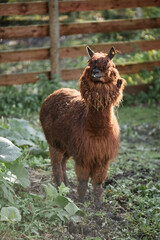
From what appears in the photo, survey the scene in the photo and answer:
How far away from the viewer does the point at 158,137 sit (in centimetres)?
666

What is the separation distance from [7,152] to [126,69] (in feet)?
18.1

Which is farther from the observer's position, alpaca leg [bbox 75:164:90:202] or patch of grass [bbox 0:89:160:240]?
alpaca leg [bbox 75:164:90:202]

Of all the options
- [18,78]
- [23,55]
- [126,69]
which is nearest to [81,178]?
[18,78]

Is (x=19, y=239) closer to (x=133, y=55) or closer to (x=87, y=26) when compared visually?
(x=87, y=26)

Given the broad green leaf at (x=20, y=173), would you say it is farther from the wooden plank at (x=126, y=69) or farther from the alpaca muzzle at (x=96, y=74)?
the wooden plank at (x=126, y=69)

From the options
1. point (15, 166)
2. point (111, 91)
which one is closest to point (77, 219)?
point (15, 166)

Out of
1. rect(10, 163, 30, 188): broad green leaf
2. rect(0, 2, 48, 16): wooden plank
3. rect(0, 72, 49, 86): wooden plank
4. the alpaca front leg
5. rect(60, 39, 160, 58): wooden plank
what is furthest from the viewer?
rect(60, 39, 160, 58): wooden plank

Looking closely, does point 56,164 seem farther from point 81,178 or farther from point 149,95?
point 149,95

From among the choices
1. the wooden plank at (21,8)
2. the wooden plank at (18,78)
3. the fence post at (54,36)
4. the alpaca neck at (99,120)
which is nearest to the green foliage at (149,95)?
the fence post at (54,36)

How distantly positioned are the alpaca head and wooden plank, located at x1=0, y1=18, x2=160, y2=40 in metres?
4.46

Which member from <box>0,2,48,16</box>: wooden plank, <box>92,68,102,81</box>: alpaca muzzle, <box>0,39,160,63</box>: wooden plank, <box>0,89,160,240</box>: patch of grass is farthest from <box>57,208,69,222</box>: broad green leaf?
<box>0,2,48,16</box>: wooden plank

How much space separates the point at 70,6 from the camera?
25.6ft

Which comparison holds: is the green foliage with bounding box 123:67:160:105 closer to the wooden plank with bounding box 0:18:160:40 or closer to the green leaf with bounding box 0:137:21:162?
the wooden plank with bounding box 0:18:160:40

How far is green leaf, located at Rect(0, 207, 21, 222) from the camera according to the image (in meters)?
3.08
